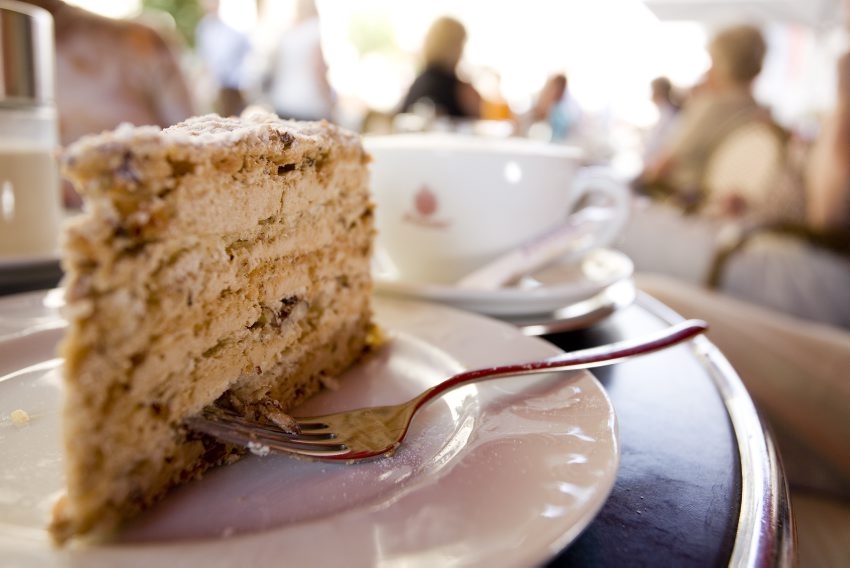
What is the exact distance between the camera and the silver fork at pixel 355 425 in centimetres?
57

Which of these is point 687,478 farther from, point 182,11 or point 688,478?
point 182,11

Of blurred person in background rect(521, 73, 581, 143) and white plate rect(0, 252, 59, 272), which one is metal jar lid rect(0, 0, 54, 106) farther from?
blurred person in background rect(521, 73, 581, 143)

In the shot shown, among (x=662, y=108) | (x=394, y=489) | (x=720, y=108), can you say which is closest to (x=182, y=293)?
(x=394, y=489)

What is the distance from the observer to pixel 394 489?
1.63 feet

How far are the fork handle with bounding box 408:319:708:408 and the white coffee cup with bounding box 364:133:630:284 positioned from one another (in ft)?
1.65

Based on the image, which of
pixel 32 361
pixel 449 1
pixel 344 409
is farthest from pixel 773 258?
pixel 449 1

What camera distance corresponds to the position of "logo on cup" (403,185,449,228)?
1173 mm

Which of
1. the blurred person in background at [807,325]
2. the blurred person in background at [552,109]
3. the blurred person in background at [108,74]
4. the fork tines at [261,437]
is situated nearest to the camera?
the fork tines at [261,437]

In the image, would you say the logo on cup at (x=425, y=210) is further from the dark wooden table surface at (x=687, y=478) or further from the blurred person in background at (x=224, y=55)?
the blurred person in background at (x=224, y=55)

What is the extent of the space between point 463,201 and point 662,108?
14.5 feet

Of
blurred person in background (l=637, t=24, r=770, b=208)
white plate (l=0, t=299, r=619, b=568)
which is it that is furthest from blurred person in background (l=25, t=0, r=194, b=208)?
blurred person in background (l=637, t=24, r=770, b=208)

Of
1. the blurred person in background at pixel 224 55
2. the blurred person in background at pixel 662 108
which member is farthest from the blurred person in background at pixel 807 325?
the blurred person in background at pixel 224 55

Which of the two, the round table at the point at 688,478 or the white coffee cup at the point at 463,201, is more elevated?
the white coffee cup at the point at 463,201

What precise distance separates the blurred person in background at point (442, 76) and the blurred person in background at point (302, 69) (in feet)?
2.40
